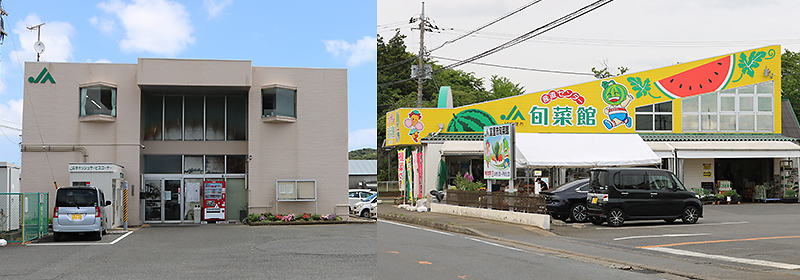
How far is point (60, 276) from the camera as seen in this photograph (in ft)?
35.0

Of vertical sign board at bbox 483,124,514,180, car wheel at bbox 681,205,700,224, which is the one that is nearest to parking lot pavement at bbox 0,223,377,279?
vertical sign board at bbox 483,124,514,180

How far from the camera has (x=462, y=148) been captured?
26016 millimetres

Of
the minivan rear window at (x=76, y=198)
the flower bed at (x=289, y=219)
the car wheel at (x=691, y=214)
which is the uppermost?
the minivan rear window at (x=76, y=198)

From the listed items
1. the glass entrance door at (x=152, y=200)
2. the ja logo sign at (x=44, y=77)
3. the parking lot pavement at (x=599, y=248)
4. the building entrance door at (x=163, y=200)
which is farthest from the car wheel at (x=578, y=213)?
the ja logo sign at (x=44, y=77)

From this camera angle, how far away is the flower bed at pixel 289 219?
24438 mm

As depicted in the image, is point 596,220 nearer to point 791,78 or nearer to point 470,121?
point 470,121

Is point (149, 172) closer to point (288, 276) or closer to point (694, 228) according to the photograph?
point (288, 276)

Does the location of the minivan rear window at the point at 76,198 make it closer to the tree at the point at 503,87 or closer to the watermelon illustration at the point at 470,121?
the watermelon illustration at the point at 470,121

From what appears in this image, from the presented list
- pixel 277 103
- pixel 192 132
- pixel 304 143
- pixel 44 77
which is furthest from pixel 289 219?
pixel 44 77

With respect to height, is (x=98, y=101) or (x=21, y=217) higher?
(x=98, y=101)

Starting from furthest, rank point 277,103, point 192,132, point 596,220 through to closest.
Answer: point 192,132 → point 277,103 → point 596,220

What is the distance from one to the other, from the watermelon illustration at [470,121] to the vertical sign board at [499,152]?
7.43 m

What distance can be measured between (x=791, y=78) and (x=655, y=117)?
22407mm

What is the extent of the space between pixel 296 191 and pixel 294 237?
734 centimetres
